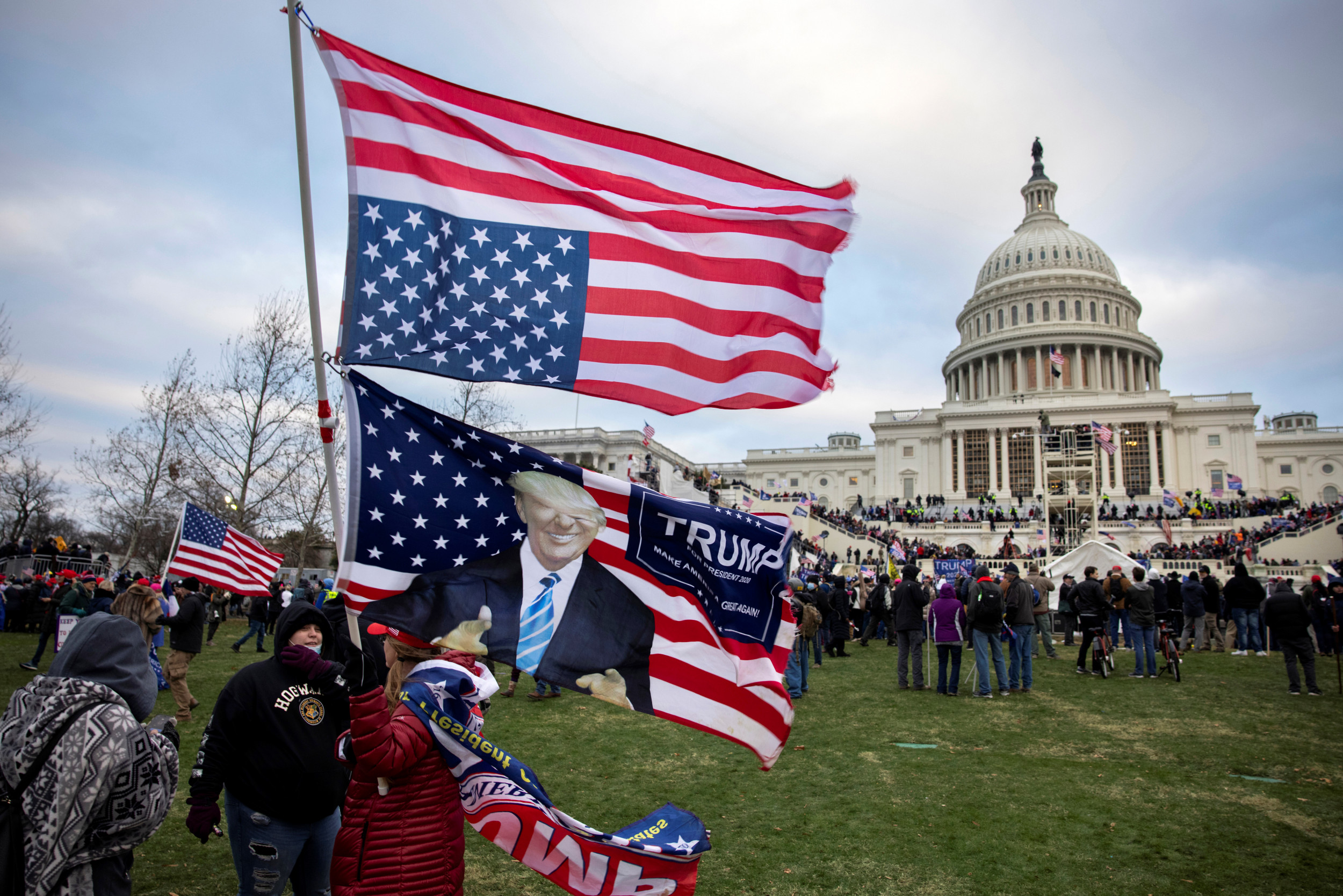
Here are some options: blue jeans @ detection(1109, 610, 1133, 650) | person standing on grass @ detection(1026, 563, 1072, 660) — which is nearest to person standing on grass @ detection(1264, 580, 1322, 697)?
blue jeans @ detection(1109, 610, 1133, 650)

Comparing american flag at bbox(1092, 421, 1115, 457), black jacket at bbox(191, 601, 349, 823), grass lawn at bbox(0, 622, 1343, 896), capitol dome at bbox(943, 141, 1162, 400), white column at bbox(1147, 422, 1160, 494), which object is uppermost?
capitol dome at bbox(943, 141, 1162, 400)

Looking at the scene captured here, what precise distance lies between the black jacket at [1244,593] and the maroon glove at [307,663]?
1641 centimetres

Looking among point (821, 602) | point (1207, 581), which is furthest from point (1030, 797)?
point (1207, 581)

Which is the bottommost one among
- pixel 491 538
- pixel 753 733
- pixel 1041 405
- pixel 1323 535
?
pixel 753 733

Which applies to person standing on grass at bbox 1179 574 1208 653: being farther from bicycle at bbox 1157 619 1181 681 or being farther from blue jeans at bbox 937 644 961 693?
blue jeans at bbox 937 644 961 693

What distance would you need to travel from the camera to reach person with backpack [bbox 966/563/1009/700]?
10.9 meters

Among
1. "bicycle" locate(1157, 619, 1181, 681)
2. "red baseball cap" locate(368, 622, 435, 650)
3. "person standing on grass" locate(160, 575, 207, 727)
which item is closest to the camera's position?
"red baseball cap" locate(368, 622, 435, 650)

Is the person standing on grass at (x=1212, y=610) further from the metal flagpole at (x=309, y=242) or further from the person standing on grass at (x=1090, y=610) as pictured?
the metal flagpole at (x=309, y=242)

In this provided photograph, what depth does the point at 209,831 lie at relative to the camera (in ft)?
10.4

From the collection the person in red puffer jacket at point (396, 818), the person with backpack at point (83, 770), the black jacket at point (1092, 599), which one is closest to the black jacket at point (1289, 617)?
the black jacket at point (1092, 599)

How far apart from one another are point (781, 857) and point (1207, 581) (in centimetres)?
1437

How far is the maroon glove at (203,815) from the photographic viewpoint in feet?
10.2

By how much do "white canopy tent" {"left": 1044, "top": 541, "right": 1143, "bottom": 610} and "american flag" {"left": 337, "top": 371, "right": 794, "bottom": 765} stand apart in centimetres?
1848

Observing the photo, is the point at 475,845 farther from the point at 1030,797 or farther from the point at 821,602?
the point at 821,602
